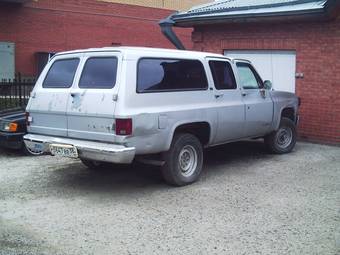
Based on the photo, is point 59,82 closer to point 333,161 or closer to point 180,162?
point 180,162

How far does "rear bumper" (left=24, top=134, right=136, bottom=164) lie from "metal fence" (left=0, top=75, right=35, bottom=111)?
625 centimetres

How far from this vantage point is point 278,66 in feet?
38.9

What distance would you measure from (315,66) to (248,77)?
2.86 meters

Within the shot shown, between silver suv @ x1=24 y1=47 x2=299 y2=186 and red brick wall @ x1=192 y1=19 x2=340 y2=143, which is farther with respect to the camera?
red brick wall @ x1=192 y1=19 x2=340 y2=143

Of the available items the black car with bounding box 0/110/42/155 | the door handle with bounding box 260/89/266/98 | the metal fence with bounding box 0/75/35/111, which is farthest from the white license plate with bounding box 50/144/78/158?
the metal fence with bounding box 0/75/35/111

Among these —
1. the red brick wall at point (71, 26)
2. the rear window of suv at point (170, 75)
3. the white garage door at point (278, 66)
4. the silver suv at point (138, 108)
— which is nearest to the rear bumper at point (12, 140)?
the silver suv at point (138, 108)

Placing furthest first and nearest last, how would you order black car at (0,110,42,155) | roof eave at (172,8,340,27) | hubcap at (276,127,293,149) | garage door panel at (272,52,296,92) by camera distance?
garage door panel at (272,52,296,92) < roof eave at (172,8,340,27) < hubcap at (276,127,293,149) < black car at (0,110,42,155)

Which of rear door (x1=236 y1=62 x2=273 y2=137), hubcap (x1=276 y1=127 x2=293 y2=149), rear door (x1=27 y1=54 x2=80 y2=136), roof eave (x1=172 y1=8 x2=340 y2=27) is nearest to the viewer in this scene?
rear door (x1=27 y1=54 x2=80 y2=136)

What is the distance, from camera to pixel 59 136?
7.09m

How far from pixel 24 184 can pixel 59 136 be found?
0.98m

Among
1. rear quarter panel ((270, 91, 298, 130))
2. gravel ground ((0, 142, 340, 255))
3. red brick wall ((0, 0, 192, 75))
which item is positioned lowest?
gravel ground ((0, 142, 340, 255))

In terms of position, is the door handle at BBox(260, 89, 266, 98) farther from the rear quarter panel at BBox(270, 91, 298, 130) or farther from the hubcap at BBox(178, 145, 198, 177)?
the hubcap at BBox(178, 145, 198, 177)

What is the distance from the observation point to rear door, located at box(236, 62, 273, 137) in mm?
8625

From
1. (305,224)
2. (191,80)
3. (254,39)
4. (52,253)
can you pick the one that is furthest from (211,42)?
(52,253)
